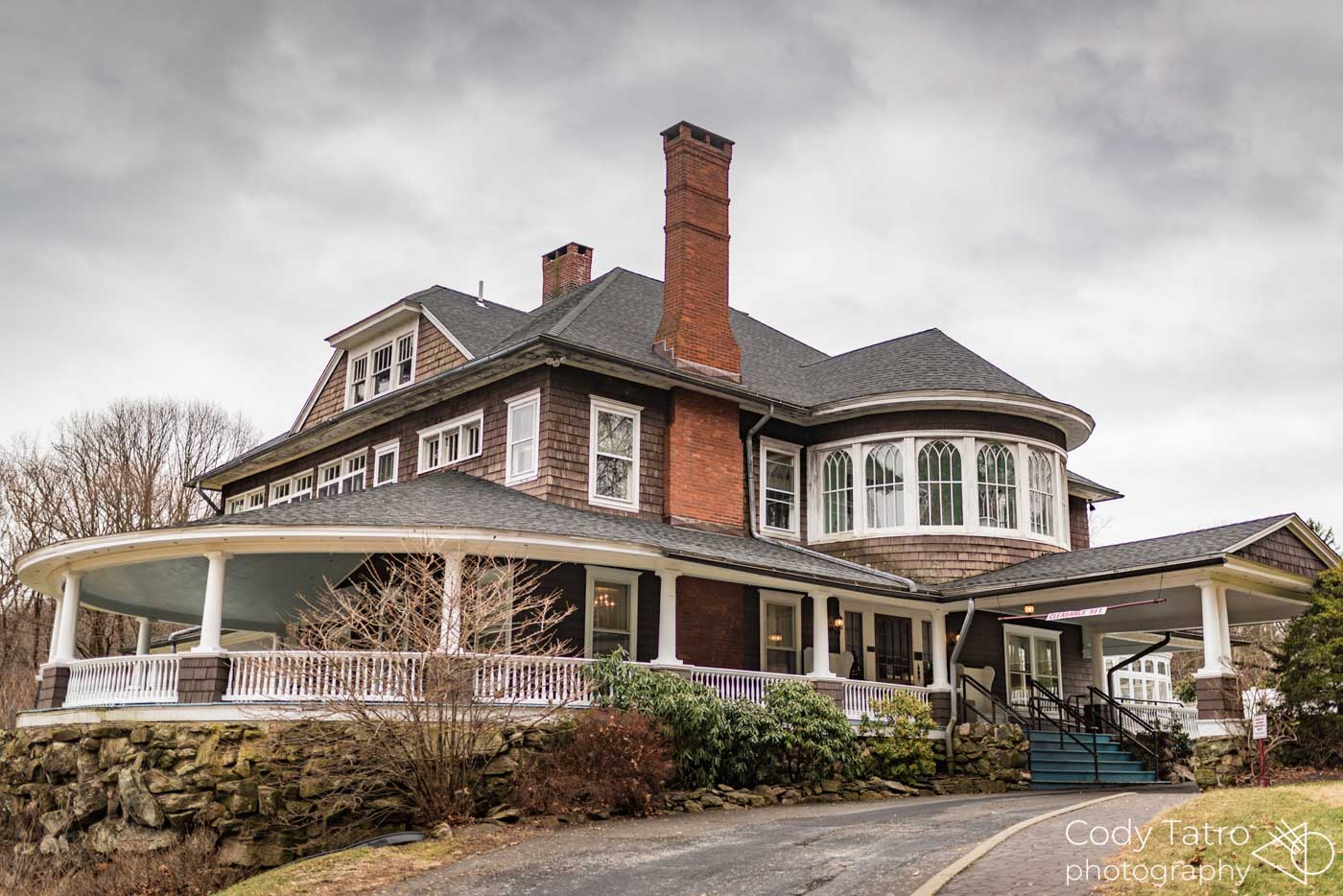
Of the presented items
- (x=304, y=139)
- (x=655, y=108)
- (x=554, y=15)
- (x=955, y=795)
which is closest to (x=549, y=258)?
(x=655, y=108)

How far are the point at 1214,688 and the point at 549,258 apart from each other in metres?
17.8

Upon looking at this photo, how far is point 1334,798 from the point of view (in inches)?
445

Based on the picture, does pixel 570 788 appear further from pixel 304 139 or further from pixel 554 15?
pixel 304 139

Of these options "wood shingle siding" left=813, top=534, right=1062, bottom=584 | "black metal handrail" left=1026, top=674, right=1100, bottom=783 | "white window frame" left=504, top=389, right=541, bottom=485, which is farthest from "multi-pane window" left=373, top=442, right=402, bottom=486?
"black metal handrail" left=1026, top=674, right=1100, bottom=783

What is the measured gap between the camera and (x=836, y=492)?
77.9 ft

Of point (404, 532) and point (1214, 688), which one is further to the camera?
point (1214, 688)

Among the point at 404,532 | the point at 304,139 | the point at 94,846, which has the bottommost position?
the point at 94,846

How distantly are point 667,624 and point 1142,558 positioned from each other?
7937 millimetres

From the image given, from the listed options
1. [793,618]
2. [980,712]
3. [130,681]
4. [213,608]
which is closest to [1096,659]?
[980,712]

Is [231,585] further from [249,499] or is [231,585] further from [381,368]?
[249,499]

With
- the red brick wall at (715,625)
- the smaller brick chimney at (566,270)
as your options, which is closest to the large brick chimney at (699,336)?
the red brick wall at (715,625)

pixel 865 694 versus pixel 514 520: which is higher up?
pixel 514 520

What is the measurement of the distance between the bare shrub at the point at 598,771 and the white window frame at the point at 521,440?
6033 mm

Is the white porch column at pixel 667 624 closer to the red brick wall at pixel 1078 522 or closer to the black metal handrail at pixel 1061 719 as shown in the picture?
the black metal handrail at pixel 1061 719
